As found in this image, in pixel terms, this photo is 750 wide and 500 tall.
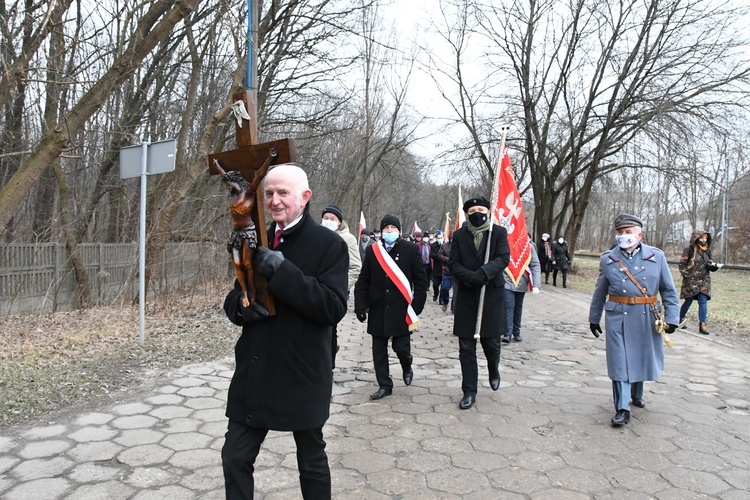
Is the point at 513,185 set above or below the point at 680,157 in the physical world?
below

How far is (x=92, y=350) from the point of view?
6945 millimetres

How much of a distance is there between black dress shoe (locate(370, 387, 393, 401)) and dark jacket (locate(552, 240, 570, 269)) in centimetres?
1552

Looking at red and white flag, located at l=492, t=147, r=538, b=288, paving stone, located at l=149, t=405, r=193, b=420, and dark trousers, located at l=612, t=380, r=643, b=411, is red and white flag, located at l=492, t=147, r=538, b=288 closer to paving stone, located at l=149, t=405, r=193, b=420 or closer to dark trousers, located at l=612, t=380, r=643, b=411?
dark trousers, located at l=612, t=380, r=643, b=411

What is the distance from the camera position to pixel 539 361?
745 centimetres

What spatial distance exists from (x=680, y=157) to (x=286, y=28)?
1488cm

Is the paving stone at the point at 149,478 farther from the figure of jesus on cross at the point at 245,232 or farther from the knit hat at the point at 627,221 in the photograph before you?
Result: the knit hat at the point at 627,221

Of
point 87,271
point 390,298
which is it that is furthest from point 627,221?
point 87,271

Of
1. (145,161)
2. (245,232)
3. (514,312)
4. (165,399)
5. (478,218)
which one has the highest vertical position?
(145,161)

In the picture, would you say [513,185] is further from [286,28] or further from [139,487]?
[286,28]

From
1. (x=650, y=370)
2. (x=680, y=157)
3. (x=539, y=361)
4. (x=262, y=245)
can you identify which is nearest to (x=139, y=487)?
(x=262, y=245)

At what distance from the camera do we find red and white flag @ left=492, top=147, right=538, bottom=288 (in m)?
7.41

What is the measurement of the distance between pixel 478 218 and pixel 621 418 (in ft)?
7.24

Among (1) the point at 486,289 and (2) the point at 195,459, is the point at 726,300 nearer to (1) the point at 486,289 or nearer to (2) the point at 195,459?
(1) the point at 486,289

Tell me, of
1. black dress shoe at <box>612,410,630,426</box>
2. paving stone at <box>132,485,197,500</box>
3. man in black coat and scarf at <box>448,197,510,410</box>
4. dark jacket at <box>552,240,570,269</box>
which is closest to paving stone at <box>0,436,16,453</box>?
paving stone at <box>132,485,197,500</box>
